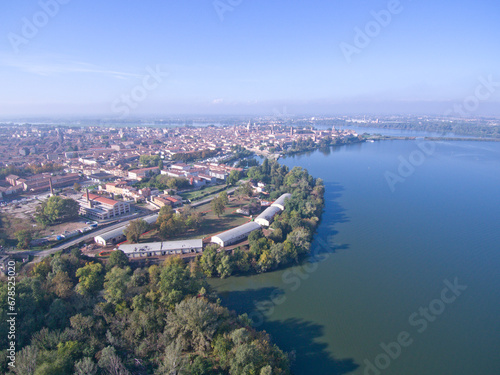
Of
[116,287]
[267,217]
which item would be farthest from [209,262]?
[267,217]

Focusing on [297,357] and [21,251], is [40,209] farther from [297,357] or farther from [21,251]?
[297,357]

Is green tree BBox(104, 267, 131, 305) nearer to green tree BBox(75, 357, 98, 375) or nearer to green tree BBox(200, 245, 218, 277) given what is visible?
green tree BBox(75, 357, 98, 375)

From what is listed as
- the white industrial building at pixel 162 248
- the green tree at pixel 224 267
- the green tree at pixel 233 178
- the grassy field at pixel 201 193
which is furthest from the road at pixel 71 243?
the green tree at pixel 233 178

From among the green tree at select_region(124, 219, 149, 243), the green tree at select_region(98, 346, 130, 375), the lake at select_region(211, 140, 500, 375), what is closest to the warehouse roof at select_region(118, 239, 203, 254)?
the green tree at select_region(124, 219, 149, 243)

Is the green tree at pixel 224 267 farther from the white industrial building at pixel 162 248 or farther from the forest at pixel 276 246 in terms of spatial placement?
the white industrial building at pixel 162 248

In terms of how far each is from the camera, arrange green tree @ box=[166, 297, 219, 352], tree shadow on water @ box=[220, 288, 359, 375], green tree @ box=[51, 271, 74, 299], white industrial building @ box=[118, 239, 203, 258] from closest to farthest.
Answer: green tree @ box=[166, 297, 219, 352], tree shadow on water @ box=[220, 288, 359, 375], green tree @ box=[51, 271, 74, 299], white industrial building @ box=[118, 239, 203, 258]
